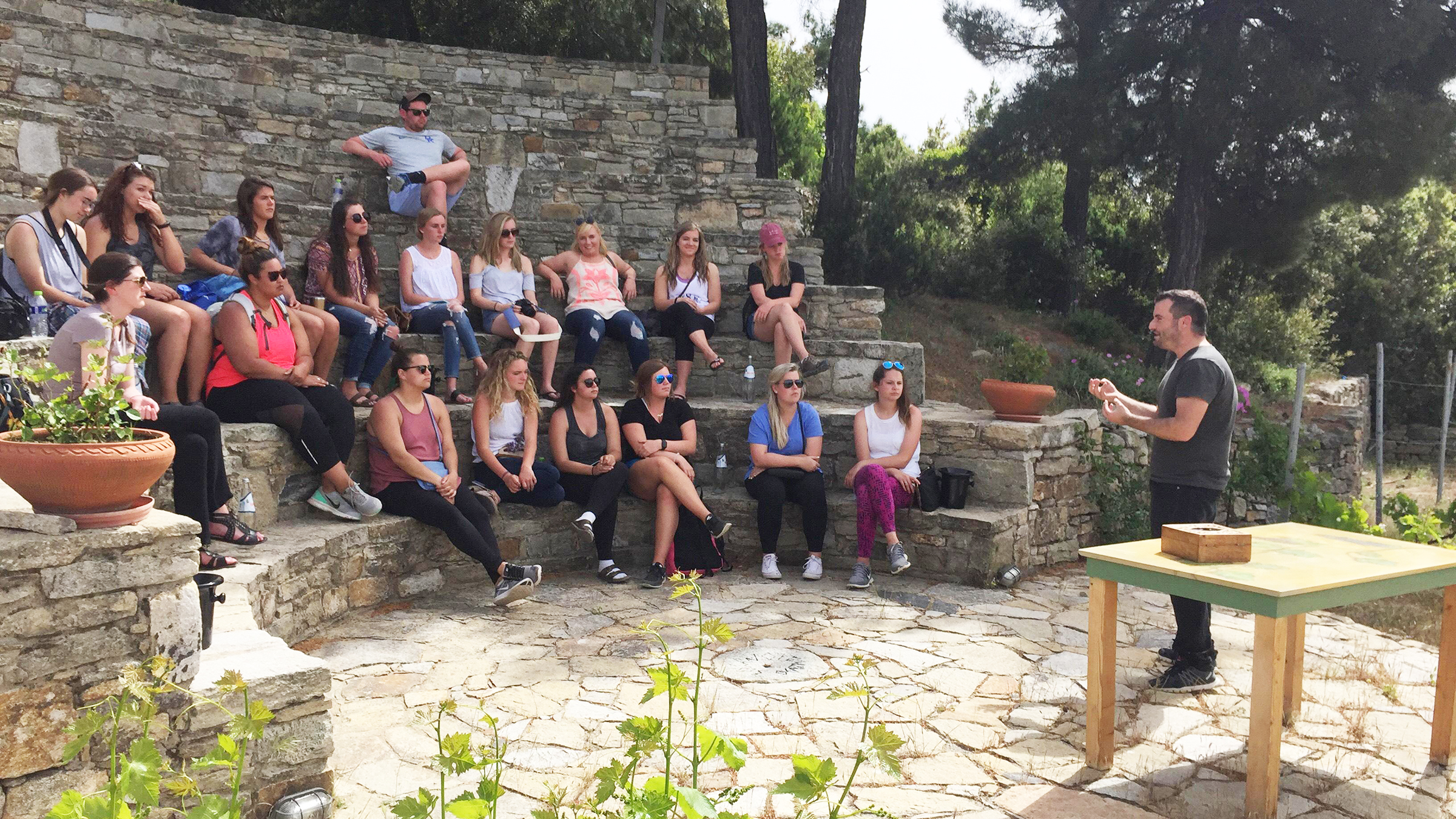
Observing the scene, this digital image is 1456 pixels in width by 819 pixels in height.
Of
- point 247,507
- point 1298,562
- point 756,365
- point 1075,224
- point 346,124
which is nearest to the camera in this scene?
point 1298,562

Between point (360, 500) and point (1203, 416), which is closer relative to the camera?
point (1203, 416)

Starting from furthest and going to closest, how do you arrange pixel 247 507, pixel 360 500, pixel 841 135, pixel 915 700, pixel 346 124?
pixel 841 135, pixel 346 124, pixel 360 500, pixel 247 507, pixel 915 700

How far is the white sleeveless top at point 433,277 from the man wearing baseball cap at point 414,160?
148cm

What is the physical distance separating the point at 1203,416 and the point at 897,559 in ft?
7.10

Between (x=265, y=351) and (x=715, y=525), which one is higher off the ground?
(x=265, y=351)

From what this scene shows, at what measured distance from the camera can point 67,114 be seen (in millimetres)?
8258

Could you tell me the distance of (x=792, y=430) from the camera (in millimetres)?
6102

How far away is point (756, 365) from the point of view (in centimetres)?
747

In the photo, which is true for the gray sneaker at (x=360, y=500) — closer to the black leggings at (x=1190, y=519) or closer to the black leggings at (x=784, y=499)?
the black leggings at (x=784, y=499)

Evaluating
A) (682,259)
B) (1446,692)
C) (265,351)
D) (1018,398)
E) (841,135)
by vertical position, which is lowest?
(1446,692)

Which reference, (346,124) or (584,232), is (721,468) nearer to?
(584,232)

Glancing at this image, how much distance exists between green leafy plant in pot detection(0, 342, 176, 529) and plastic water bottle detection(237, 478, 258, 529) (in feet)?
6.46

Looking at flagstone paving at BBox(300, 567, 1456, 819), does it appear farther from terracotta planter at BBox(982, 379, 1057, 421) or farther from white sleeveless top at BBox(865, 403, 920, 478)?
terracotta planter at BBox(982, 379, 1057, 421)

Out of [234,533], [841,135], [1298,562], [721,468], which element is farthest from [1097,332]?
[234,533]
